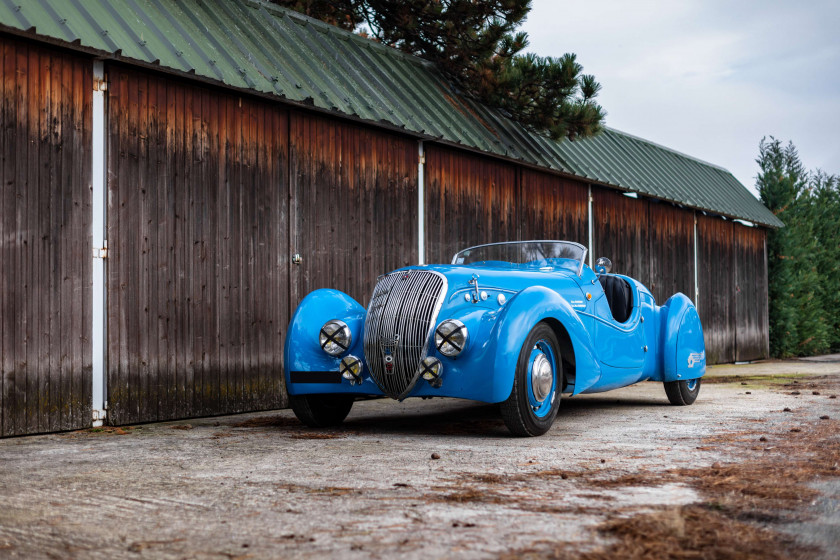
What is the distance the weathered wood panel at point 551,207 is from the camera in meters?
13.6

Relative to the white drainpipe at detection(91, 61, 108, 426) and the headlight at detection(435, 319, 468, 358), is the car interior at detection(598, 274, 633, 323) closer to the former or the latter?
the headlight at detection(435, 319, 468, 358)

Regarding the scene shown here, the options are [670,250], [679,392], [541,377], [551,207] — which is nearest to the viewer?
[541,377]

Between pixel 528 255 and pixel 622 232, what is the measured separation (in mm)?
8183

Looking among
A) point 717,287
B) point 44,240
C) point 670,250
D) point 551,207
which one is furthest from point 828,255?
point 44,240

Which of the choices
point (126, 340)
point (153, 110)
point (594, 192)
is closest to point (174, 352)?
point (126, 340)

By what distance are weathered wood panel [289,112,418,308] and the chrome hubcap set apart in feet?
12.7

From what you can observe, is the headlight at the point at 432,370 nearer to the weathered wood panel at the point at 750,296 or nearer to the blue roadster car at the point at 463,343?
the blue roadster car at the point at 463,343

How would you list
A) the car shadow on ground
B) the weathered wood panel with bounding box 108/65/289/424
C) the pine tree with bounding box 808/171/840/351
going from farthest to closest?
the pine tree with bounding box 808/171/840/351, the weathered wood panel with bounding box 108/65/289/424, the car shadow on ground

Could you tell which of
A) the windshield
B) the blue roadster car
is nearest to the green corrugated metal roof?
the windshield

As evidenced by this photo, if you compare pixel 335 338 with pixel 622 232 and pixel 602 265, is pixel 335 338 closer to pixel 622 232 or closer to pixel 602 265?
pixel 602 265

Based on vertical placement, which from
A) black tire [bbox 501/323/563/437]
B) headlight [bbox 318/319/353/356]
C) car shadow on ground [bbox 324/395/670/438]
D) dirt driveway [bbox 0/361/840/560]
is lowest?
car shadow on ground [bbox 324/395/670/438]

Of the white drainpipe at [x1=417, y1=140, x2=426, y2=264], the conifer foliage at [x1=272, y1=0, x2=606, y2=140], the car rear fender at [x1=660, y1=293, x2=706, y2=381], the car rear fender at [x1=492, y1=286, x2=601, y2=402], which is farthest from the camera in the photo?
the conifer foliage at [x1=272, y1=0, x2=606, y2=140]

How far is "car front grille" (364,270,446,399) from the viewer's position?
642 centimetres

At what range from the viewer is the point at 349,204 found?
407 inches
